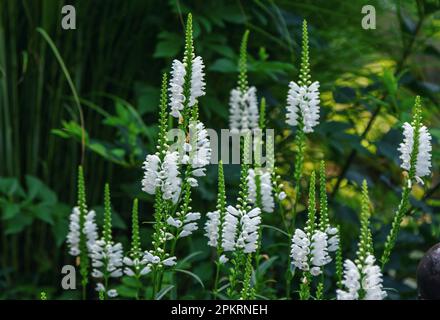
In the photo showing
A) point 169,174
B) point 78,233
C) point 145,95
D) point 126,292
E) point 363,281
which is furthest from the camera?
point 145,95

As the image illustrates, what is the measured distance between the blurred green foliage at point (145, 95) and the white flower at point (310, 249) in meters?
0.96

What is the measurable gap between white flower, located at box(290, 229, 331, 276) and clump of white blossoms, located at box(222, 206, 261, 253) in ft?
0.28

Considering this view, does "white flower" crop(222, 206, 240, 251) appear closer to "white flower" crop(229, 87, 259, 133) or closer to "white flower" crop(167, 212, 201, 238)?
"white flower" crop(167, 212, 201, 238)

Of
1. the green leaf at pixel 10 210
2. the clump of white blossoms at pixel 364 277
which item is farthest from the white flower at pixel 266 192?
the green leaf at pixel 10 210

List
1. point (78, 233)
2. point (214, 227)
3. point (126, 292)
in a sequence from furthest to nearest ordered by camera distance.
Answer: point (126, 292) → point (78, 233) → point (214, 227)

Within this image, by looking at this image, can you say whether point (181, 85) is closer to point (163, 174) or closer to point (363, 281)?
point (163, 174)

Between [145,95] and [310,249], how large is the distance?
1.26 metres

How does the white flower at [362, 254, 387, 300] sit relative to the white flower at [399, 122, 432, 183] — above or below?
below

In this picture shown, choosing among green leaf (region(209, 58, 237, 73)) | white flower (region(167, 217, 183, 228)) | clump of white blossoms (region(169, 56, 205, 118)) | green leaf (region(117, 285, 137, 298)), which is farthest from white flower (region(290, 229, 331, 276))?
green leaf (region(209, 58, 237, 73))

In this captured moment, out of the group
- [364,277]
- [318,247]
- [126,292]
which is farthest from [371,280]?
[126,292]

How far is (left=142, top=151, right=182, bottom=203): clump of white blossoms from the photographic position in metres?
1.63

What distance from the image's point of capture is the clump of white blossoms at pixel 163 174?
1630 mm

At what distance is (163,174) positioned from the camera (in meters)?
1.65

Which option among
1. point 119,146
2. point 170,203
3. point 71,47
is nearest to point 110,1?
point 71,47
